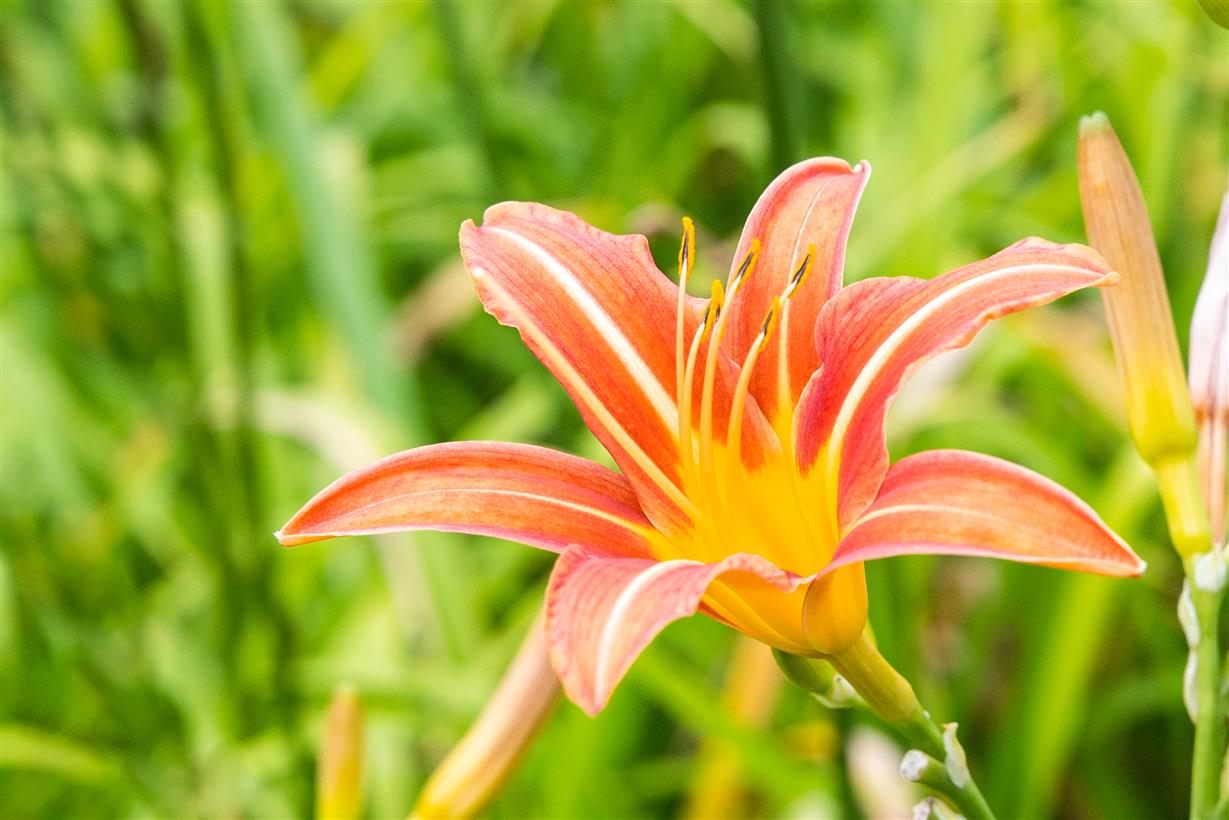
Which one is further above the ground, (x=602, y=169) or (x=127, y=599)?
(x=602, y=169)

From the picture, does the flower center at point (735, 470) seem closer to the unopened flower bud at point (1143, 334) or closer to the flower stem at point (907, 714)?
the flower stem at point (907, 714)

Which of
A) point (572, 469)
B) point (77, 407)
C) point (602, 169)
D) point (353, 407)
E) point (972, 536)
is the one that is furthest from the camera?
point (602, 169)

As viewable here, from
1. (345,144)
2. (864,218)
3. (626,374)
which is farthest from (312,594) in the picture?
(626,374)

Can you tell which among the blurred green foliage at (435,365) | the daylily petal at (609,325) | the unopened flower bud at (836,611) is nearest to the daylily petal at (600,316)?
the daylily petal at (609,325)

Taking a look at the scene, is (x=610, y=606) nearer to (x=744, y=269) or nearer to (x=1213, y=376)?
(x=744, y=269)

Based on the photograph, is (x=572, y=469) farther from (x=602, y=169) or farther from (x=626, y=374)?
(x=602, y=169)

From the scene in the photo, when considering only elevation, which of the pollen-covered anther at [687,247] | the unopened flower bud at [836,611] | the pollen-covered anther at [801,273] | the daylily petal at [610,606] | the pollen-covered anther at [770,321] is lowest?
the unopened flower bud at [836,611]

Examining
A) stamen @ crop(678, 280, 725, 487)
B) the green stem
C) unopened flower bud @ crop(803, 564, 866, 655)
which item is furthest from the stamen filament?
the green stem

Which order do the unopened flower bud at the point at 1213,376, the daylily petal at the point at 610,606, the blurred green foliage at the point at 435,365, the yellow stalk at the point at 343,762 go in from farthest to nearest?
the blurred green foliage at the point at 435,365 → the yellow stalk at the point at 343,762 → the unopened flower bud at the point at 1213,376 → the daylily petal at the point at 610,606

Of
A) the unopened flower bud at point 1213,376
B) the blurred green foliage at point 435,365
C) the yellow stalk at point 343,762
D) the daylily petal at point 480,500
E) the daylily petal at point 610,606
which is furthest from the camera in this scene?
the blurred green foliage at point 435,365
